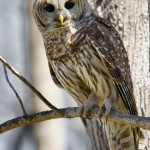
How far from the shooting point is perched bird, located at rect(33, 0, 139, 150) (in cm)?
689

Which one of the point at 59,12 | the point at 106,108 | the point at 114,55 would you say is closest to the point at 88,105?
the point at 106,108

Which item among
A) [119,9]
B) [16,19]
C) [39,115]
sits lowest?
[39,115]

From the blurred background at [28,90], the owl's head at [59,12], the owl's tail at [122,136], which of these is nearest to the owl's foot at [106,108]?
the owl's tail at [122,136]

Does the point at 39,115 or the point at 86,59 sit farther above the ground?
the point at 86,59

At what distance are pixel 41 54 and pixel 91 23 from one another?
124 inches

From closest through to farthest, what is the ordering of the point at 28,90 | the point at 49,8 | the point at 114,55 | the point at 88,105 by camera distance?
1. the point at 88,105
2. the point at 114,55
3. the point at 49,8
4. the point at 28,90

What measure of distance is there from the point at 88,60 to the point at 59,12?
629 mm

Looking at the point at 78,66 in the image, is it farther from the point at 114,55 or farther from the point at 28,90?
the point at 28,90

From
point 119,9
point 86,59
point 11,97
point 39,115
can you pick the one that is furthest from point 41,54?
point 39,115

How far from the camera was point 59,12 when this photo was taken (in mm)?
7188

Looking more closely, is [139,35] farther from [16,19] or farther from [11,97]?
[16,19]

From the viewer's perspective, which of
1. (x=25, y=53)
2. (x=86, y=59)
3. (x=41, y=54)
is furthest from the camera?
(x=25, y=53)

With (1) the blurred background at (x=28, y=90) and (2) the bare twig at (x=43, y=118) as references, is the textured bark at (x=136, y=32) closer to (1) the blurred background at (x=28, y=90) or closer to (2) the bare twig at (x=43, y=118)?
(2) the bare twig at (x=43, y=118)

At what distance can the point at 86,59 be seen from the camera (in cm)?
684
